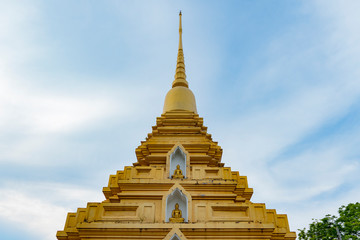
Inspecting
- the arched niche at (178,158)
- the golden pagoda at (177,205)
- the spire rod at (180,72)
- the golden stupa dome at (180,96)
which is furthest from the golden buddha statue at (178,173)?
the spire rod at (180,72)

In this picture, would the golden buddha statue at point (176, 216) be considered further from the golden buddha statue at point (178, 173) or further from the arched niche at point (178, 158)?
the arched niche at point (178, 158)

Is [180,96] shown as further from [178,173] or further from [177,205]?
[177,205]

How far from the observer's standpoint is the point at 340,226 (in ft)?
60.6

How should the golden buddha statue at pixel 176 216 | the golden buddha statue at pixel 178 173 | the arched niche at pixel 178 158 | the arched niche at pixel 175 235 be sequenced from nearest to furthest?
the arched niche at pixel 175 235 < the golden buddha statue at pixel 176 216 < the golden buddha statue at pixel 178 173 < the arched niche at pixel 178 158

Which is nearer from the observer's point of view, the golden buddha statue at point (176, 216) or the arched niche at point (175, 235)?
the arched niche at point (175, 235)

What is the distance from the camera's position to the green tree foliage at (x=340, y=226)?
17353 millimetres

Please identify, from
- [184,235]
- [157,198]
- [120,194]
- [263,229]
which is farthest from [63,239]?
[263,229]

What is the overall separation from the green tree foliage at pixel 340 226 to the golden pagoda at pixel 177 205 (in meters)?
10.1

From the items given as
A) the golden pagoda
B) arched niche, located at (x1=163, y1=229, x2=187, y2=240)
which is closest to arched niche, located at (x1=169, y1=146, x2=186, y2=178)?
the golden pagoda

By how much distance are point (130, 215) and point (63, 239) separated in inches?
94.8

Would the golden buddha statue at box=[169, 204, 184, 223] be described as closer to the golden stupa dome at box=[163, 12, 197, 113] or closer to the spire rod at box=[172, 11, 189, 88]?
the golden stupa dome at box=[163, 12, 197, 113]

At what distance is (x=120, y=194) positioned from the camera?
1061 cm

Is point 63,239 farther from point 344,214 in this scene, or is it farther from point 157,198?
point 344,214

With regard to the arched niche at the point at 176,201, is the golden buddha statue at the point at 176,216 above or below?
below
